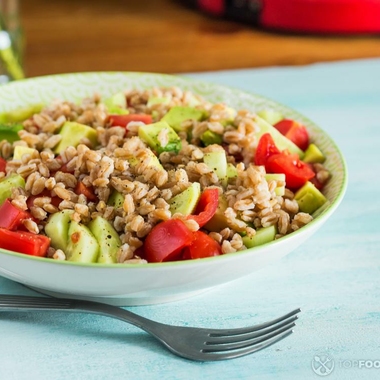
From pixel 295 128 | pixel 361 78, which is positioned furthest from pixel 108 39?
pixel 295 128

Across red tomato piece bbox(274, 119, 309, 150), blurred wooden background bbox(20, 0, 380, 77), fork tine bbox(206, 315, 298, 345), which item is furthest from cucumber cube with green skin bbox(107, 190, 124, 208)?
blurred wooden background bbox(20, 0, 380, 77)

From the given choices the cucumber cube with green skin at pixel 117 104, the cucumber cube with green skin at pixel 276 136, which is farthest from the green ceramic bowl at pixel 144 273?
the cucumber cube with green skin at pixel 117 104

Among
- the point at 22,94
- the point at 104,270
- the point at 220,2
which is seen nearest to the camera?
the point at 104,270

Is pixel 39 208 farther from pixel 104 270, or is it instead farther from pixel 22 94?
pixel 22 94

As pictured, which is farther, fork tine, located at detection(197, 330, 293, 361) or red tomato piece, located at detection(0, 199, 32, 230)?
red tomato piece, located at detection(0, 199, 32, 230)

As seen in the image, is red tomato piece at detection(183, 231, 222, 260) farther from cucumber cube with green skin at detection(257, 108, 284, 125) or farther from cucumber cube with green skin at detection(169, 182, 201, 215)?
cucumber cube with green skin at detection(257, 108, 284, 125)
